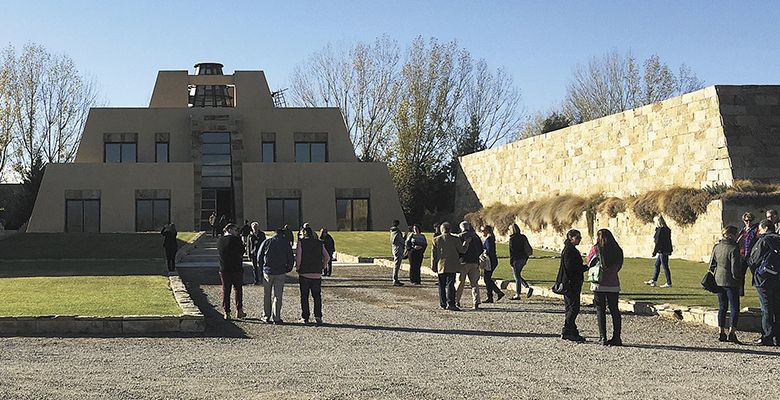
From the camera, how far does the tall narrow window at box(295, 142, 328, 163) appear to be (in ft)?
188

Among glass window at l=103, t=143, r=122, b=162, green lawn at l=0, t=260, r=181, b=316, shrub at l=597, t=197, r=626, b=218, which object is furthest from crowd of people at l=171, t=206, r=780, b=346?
glass window at l=103, t=143, r=122, b=162

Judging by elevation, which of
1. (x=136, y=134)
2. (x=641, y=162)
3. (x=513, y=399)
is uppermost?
(x=136, y=134)

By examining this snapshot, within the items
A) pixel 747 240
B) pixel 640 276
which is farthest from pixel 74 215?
pixel 747 240

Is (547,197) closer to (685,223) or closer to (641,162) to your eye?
(641,162)

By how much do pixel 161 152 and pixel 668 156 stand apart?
3346cm

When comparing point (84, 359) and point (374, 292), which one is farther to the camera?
point (374, 292)

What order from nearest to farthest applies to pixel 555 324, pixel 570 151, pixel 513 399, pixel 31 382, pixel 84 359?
pixel 513 399, pixel 31 382, pixel 84 359, pixel 555 324, pixel 570 151

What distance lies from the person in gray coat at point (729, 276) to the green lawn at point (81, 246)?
23.6 m

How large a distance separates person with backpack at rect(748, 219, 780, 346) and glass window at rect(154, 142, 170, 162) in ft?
153

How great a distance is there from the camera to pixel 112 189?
2085 inches

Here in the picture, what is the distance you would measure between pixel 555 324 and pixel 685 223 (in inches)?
617

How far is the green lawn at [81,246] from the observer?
33.8 m

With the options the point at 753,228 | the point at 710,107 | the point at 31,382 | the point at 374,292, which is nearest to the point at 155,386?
the point at 31,382

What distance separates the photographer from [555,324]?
49.7 ft
